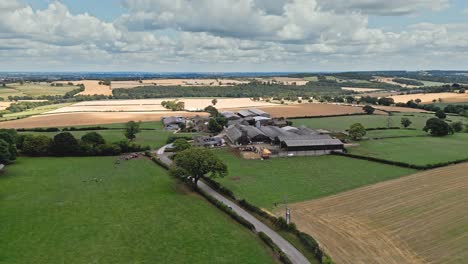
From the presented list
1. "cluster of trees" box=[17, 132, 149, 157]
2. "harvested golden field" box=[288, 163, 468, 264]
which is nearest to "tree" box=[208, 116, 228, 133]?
"cluster of trees" box=[17, 132, 149, 157]

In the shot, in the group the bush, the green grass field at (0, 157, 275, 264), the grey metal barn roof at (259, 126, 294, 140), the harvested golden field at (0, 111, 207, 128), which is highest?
the grey metal barn roof at (259, 126, 294, 140)

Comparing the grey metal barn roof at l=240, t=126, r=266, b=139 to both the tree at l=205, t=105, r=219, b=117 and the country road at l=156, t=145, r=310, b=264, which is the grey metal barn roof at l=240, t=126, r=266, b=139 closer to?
the country road at l=156, t=145, r=310, b=264

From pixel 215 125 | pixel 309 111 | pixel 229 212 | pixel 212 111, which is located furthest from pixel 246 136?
pixel 309 111

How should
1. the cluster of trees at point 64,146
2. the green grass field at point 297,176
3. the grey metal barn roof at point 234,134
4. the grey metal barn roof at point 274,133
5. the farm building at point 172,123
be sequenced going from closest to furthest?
1. the green grass field at point 297,176
2. the cluster of trees at point 64,146
3. the grey metal barn roof at point 234,134
4. the grey metal barn roof at point 274,133
5. the farm building at point 172,123

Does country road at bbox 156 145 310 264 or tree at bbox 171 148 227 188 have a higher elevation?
tree at bbox 171 148 227 188

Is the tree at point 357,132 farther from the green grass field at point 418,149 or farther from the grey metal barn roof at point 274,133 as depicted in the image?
the grey metal barn roof at point 274,133

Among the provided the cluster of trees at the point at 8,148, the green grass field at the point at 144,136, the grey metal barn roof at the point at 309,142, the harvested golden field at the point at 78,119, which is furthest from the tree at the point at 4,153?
the harvested golden field at the point at 78,119
